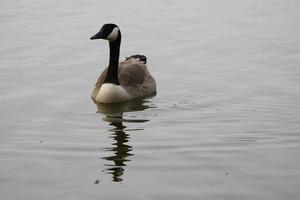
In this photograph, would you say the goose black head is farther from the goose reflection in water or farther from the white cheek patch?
the goose reflection in water

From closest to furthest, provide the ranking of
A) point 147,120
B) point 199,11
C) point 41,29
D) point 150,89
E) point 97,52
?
point 147,120, point 150,89, point 97,52, point 41,29, point 199,11

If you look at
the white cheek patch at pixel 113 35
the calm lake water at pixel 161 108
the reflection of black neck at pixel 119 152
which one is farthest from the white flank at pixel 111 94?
the reflection of black neck at pixel 119 152

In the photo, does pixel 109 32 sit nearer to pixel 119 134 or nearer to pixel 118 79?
pixel 118 79

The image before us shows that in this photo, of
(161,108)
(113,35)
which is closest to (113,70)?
(113,35)

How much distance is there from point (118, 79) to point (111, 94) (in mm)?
635

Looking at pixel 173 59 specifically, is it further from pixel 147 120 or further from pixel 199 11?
pixel 199 11

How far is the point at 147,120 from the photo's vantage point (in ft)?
34.8

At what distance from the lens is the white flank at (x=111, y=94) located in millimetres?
12039

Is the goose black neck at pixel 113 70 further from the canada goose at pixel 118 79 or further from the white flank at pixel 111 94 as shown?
the white flank at pixel 111 94

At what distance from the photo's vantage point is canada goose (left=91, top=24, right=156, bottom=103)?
39.7 feet

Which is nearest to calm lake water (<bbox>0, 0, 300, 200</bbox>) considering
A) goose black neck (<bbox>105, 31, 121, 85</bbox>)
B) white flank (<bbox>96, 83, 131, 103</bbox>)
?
white flank (<bbox>96, 83, 131, 103</bbox>)

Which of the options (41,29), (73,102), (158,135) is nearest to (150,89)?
(73,102)

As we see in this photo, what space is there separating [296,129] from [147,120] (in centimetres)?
249

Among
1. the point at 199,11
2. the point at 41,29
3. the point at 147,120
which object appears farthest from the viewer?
the point at 199,11
